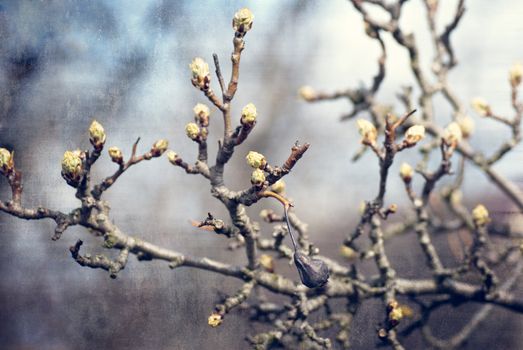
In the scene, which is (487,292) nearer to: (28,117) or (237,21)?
(237,21)

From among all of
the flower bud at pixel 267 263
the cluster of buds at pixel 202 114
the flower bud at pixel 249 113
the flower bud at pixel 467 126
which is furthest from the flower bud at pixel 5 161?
the flower bud at pixel 467 126

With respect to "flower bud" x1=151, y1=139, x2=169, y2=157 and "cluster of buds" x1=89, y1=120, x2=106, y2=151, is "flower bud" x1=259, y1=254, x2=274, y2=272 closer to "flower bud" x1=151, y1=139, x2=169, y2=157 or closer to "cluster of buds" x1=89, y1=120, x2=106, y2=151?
"flower bud" x1=151, y1=139, x2=169, y2=157

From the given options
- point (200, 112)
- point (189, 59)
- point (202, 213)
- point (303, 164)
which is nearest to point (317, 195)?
point (303, 164)

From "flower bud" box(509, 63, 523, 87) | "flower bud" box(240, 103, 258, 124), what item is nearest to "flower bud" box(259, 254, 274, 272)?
Result: "flower bud" box(240, 103, 258, 124)

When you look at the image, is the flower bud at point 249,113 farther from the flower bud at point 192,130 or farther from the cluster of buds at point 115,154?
the cluster of buds at point 115,154

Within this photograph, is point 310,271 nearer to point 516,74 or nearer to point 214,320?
point 214,320

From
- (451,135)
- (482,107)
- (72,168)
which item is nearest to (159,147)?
(72,168)
